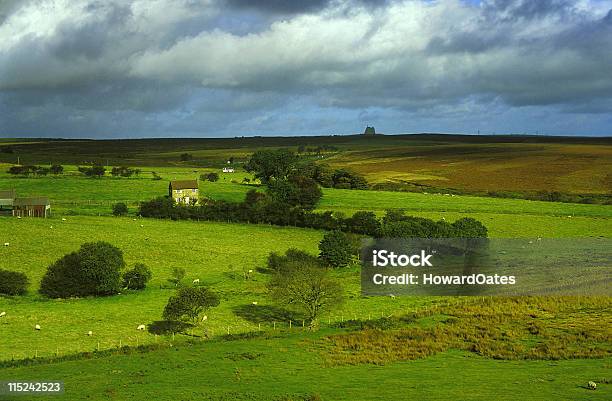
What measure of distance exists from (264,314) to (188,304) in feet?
24.7

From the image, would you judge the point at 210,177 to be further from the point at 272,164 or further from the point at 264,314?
the point at 264,314

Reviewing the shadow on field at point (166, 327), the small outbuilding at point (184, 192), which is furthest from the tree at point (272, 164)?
the shadow on field at point (166, 327)

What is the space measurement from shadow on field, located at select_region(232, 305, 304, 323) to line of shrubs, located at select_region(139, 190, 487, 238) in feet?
89.2

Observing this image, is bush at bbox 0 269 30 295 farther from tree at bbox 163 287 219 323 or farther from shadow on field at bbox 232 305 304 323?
shadow on field at bbox 232 305 304 323

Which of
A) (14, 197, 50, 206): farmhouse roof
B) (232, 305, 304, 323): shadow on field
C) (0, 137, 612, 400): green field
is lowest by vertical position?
(232, 305, 304, 323): shadow on field

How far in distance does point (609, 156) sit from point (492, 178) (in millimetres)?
33606

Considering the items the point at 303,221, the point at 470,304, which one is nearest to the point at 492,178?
the point at 303,221

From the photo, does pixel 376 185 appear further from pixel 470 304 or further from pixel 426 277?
pixel 470 304

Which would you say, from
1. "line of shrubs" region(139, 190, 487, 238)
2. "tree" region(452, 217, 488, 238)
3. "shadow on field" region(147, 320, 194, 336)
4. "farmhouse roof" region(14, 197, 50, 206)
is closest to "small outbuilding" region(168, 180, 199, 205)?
"line of shrubs" region(139, 190, 487, 238)

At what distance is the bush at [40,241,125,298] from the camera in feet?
171

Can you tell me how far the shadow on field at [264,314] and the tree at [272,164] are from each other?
80.7 metres

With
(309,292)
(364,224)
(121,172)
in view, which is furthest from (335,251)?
(121,172)

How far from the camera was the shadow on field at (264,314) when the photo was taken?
46.8m

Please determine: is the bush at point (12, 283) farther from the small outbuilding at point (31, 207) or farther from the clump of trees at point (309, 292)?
the small outbuilding at point (31, 207)
